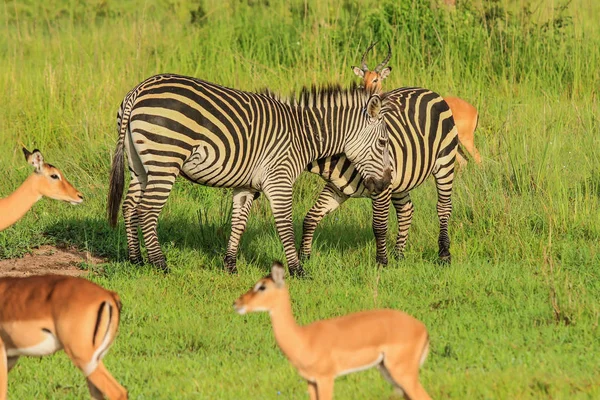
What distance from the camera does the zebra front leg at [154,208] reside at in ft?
27.2

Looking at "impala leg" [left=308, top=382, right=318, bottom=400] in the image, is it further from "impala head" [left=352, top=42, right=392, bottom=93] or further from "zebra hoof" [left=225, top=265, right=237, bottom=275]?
"impala head" [left=352, top=42, right=392, bottom=93]

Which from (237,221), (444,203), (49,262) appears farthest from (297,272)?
(49,262)

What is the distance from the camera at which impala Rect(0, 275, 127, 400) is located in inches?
190

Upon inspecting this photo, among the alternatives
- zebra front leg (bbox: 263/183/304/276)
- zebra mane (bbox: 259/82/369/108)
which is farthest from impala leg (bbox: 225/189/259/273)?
zebra mane (bbox: 259/82/369/108)

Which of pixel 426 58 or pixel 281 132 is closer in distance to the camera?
pixel 281 132

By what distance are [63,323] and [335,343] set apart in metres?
1.24

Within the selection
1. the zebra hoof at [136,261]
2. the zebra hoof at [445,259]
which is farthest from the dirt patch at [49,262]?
the zebra hoof at [445,259]

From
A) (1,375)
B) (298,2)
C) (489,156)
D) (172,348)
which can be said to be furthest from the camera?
(298,2)

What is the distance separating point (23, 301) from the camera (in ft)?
16.6

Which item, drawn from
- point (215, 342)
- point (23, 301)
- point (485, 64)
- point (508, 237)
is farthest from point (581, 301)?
point (485, 64)

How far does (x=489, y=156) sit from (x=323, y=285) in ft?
12.3

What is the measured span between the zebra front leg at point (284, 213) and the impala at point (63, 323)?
11.5ft

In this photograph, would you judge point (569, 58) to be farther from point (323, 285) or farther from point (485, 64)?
point (323, 285)

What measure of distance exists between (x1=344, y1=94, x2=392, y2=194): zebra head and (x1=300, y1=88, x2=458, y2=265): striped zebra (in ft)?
0.41
